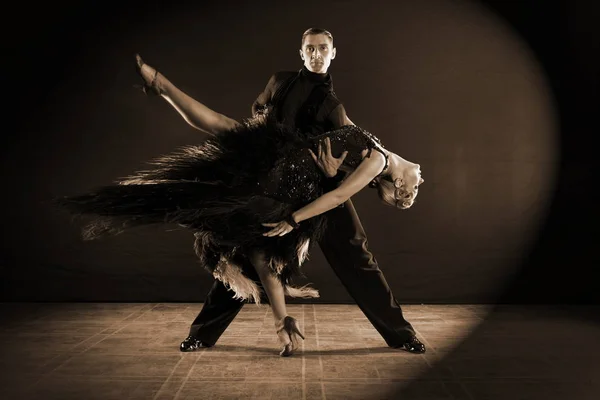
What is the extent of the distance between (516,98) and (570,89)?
1.44 ft

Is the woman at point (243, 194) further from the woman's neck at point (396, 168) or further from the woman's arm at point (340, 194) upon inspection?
the woman's neck at point (396, 168)

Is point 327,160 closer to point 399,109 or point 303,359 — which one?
point 303,359

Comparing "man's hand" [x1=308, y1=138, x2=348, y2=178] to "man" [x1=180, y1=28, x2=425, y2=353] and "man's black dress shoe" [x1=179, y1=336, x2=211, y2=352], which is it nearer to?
"man" [x1=180, y1=28, x2=425, y2=353]

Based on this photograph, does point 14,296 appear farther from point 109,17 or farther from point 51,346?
point 109,17

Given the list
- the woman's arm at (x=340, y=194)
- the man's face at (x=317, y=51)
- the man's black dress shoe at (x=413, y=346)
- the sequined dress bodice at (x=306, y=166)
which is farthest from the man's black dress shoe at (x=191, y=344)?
the man's face at (x=317, y=51)

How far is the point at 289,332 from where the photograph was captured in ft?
11.9

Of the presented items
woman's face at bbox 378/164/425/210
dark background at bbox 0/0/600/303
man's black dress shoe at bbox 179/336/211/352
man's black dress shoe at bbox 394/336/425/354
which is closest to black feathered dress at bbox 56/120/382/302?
woman's face at bbox 378/164/425/210

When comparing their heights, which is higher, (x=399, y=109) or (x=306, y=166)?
(x=399, y=109)

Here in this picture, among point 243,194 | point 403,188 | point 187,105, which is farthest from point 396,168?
point 187,105

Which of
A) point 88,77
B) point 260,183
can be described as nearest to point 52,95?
point 88,77

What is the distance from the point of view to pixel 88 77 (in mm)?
5504

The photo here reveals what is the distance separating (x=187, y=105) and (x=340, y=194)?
2.88 ft

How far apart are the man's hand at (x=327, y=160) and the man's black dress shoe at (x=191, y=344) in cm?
122

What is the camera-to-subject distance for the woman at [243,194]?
128 inches
